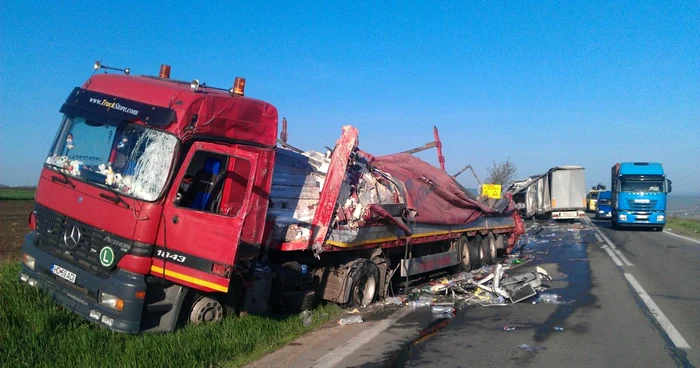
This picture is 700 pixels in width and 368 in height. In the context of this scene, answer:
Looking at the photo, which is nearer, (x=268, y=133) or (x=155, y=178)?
(x=155, y=178)

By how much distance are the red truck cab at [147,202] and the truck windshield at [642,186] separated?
86.4 feet

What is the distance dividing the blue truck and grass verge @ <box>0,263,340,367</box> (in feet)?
85.4

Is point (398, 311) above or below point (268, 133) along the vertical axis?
below

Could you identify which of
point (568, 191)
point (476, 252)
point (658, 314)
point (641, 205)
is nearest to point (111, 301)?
point (658, 314)

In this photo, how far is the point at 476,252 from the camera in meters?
15.3

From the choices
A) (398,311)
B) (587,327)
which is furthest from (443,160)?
(587,327)

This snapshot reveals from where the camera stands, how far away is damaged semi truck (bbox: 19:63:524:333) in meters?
6.24

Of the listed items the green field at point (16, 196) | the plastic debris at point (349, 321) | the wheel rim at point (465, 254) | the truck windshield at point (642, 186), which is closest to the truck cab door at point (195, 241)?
the plastic debris at point (349, 321)

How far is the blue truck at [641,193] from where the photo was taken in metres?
28.2

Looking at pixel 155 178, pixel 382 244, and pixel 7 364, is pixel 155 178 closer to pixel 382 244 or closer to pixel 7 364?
pixel 7 364

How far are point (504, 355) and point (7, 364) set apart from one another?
205 inches

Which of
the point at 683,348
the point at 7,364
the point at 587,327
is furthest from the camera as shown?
the point at 587,327

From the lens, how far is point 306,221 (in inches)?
339

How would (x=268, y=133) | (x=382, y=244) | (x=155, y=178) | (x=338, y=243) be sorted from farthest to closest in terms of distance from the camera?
(x=382, y=244)
(x=338, y=243)
(x=268, y=133)
(x=155, y=178)
